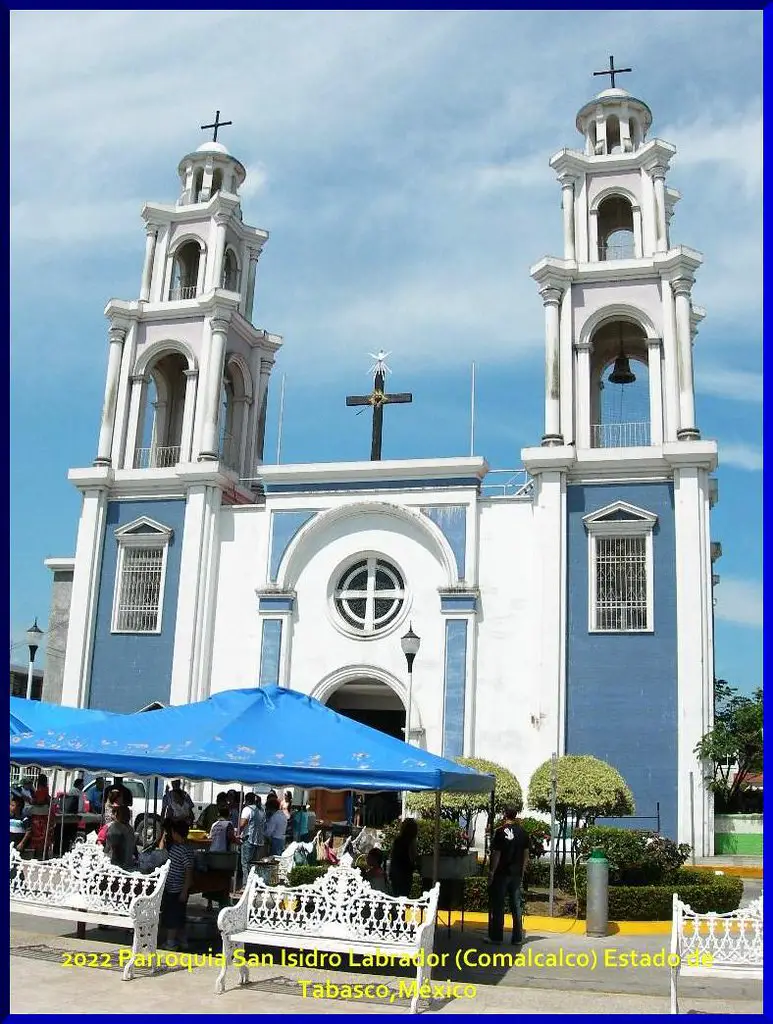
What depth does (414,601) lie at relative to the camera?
27641mm

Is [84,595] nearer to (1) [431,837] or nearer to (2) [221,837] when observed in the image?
(1) [431,837]

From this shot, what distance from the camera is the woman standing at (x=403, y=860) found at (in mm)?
12742

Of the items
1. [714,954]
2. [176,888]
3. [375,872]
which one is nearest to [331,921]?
[375,872]

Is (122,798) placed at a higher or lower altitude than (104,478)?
lower

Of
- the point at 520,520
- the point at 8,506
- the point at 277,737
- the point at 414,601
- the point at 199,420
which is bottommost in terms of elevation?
the point at 277,737

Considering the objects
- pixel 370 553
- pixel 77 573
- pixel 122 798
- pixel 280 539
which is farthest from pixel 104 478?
pixel 122 798

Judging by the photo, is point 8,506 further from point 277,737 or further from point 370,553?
A: point 370,553

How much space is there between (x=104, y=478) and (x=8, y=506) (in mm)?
25912

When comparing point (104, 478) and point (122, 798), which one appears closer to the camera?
point (122, 798)

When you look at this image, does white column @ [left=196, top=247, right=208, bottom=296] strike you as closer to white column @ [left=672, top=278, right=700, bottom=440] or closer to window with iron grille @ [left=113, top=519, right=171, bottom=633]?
window with iron grille @ [left=113, top=519, right=171, bottom=633]

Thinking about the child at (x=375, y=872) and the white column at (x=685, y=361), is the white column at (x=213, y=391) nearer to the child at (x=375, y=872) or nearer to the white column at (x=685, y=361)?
the white column at (x=685, y=361)

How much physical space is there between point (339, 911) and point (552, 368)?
20.2 meters

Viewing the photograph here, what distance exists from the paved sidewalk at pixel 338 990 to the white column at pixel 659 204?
22.0m

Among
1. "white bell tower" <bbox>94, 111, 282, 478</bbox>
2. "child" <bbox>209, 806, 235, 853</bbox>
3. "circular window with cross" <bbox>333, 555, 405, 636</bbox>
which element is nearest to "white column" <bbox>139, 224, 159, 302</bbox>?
"white bell tower" <bbox>94, 111, 282, 478</bbox>
